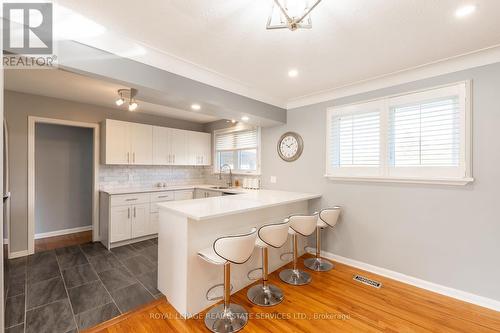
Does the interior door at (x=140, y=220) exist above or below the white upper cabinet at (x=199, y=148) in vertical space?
below

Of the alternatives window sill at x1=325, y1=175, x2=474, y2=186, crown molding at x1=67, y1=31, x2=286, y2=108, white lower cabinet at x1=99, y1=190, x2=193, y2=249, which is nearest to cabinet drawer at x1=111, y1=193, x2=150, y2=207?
Result: white lower cabinet at x1=99, y1=190, x2=193, y2=249

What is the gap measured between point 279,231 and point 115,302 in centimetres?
184

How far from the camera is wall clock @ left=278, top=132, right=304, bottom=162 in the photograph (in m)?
3.70

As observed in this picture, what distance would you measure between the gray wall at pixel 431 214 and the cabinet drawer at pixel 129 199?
9.64 ft

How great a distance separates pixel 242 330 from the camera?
194 centimetres

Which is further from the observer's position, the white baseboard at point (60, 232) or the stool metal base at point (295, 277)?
the white baseboard at point (60, 232)

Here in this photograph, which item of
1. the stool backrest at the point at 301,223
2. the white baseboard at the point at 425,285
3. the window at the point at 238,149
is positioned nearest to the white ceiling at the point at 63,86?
the window at the point at 238,149

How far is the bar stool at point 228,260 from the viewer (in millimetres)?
1890

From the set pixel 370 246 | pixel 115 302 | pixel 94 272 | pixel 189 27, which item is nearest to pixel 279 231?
pixel 370 246

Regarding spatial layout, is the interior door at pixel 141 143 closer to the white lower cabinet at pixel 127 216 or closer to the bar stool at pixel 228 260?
the white lower cabinet at pixel 127 216

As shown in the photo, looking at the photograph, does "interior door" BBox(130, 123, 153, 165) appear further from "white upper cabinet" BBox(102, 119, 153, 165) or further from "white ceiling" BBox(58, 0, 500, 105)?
"white ceiling" BBox(58, 0, 500, 105)

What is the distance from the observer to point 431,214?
2.57 meters

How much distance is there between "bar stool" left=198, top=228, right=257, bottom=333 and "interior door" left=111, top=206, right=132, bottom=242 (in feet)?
7.85

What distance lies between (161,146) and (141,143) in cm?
41
